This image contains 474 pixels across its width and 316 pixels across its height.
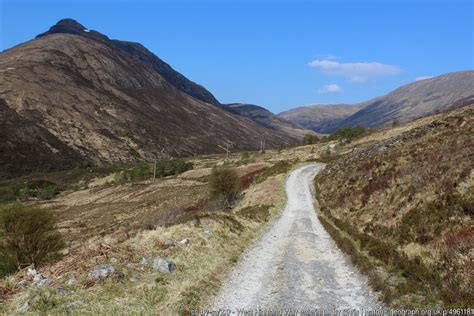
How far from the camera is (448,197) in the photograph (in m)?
18.8

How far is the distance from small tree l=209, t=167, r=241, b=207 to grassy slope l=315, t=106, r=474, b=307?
60.7 ft

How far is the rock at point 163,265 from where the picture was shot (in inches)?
573

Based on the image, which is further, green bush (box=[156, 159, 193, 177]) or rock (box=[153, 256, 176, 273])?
green bush (box=[156, 159, 193, 177])

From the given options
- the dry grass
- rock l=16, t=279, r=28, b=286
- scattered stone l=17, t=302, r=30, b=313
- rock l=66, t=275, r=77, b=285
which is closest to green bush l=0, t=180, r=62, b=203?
the dry grass

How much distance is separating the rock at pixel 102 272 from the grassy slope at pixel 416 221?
8.59 m

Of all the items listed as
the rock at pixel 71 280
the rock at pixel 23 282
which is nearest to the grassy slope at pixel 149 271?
the rock at pixel 71 280

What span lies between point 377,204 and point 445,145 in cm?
693

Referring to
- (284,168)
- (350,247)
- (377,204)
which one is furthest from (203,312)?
(284,168)

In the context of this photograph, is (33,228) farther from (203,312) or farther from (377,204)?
(377,204)

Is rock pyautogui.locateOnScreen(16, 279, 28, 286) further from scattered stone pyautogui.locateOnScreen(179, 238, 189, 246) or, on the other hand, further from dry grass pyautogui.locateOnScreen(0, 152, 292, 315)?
scattered stone pyautogui.locateOnScreen(179, 238, 189, 246)

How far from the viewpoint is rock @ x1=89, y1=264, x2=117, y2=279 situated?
12859 millimetres

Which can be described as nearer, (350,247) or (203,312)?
(203,312)

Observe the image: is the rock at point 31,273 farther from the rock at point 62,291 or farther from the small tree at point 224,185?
the small tree at point 224,185

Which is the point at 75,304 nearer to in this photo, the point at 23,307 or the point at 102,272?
the point at 23,307
